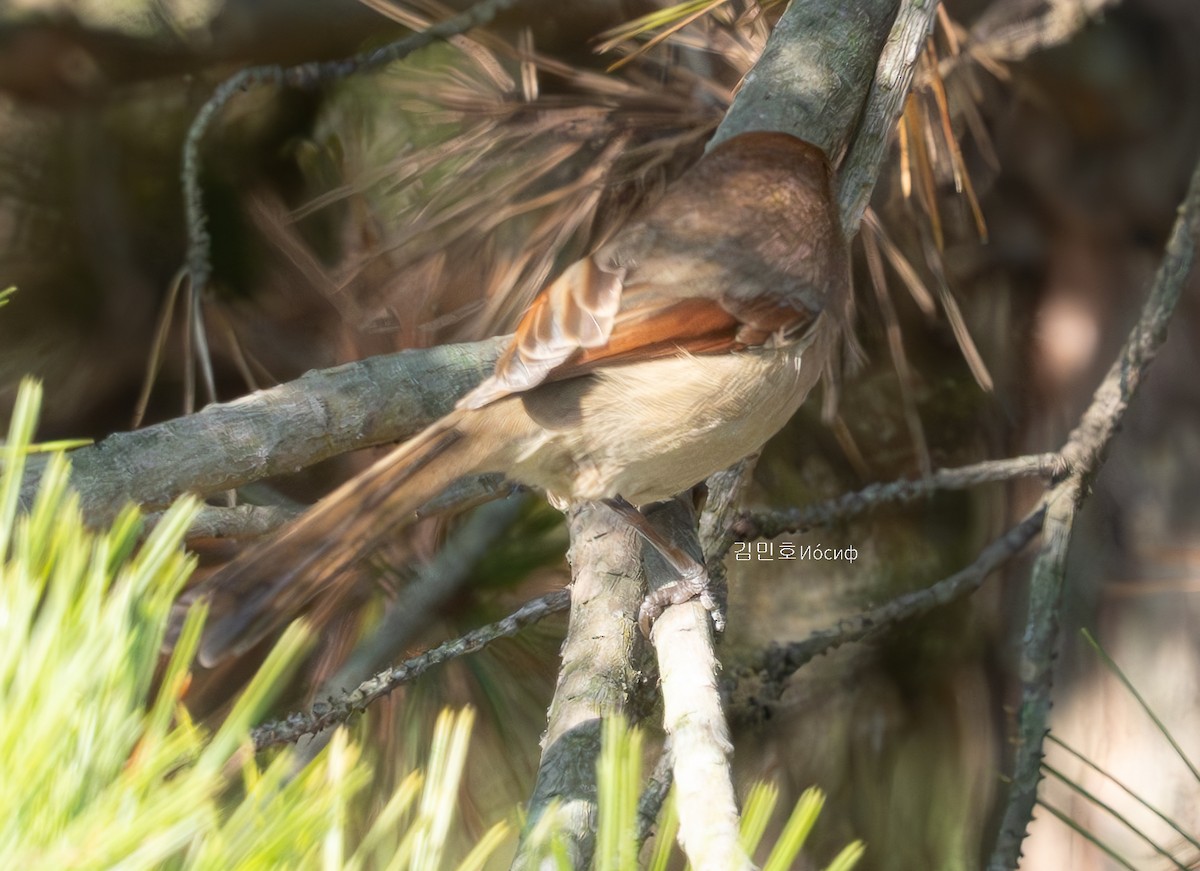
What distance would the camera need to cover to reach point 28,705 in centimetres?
65

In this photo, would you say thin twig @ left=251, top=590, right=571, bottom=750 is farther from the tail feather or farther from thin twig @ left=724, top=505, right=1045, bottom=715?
thin twig @ left=724, top=505, right=1045, bottom=715

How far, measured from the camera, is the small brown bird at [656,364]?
5.25 ft

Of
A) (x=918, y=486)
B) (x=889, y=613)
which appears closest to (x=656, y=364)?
(x=918, y=486)

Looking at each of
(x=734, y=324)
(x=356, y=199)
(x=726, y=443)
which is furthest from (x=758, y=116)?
(x=356, y=199)

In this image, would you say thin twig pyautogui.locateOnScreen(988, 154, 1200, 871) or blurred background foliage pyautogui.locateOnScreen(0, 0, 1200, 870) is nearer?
thin twig pyautogui.locateOnScreen(988, 154, 1200, 871)

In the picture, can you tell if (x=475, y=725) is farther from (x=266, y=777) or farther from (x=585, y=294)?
(x=266, y=777)

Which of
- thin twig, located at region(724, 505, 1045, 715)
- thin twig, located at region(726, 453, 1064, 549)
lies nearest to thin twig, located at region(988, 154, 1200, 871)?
thin twig, located at region(726, 453, 1064, 549)

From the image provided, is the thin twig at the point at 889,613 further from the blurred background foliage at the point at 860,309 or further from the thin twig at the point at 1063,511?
the blurred background foliage at the point at 860,309

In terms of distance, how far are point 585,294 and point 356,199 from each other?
139cm

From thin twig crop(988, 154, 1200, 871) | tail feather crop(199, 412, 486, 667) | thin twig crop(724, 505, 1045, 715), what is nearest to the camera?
tail feather crop(199, 412, 486, 667)

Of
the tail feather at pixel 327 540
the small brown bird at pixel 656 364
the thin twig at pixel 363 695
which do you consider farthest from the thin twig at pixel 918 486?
the tail feather at pixel 327 540

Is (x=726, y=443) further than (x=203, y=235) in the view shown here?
No

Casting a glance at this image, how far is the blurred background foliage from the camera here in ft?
8.22

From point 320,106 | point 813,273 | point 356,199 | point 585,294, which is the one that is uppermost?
point 320,106
